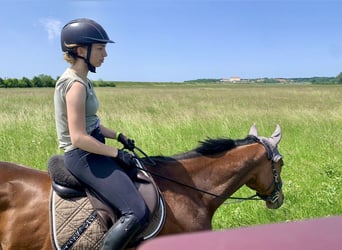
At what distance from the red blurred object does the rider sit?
5.81 ft

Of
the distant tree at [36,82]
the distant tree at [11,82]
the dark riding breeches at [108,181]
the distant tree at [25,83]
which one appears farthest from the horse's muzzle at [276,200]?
the distant tree at [36,82]

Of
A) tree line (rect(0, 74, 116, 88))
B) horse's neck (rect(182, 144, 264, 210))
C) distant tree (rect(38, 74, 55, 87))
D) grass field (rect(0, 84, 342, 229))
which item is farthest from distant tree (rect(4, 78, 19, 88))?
horse's neck (rect(182, 144, 264, 210))

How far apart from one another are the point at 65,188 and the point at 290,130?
1003 centimetres

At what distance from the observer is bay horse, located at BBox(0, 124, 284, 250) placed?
9.59ft

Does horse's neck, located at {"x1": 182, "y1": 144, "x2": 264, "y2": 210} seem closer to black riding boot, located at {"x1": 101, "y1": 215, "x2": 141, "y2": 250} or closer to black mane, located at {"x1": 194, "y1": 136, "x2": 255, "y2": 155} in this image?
black mane, located at {"x1": 194, "y1": 136, "x2": 255, "y2": 155}

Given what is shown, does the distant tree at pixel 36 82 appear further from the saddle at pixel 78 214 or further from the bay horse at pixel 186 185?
the saddle at pixel 78 214

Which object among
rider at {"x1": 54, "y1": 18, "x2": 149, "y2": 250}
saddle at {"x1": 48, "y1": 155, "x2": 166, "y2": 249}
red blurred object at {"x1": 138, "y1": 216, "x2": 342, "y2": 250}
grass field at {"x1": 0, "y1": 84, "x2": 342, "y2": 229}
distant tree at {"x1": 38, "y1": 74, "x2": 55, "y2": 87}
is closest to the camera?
red blurred object at {"x1": 138, "y1": 216, "x2": 342, "y2": 250}

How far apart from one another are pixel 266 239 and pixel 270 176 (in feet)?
8.84

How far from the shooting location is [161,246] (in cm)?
103

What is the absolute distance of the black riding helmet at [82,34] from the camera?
2.77m

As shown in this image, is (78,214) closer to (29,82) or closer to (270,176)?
(270,176)

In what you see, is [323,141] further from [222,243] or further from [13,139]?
[222,243]

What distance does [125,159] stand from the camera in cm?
293

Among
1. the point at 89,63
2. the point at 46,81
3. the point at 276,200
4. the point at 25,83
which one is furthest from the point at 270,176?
the point at 46,81
